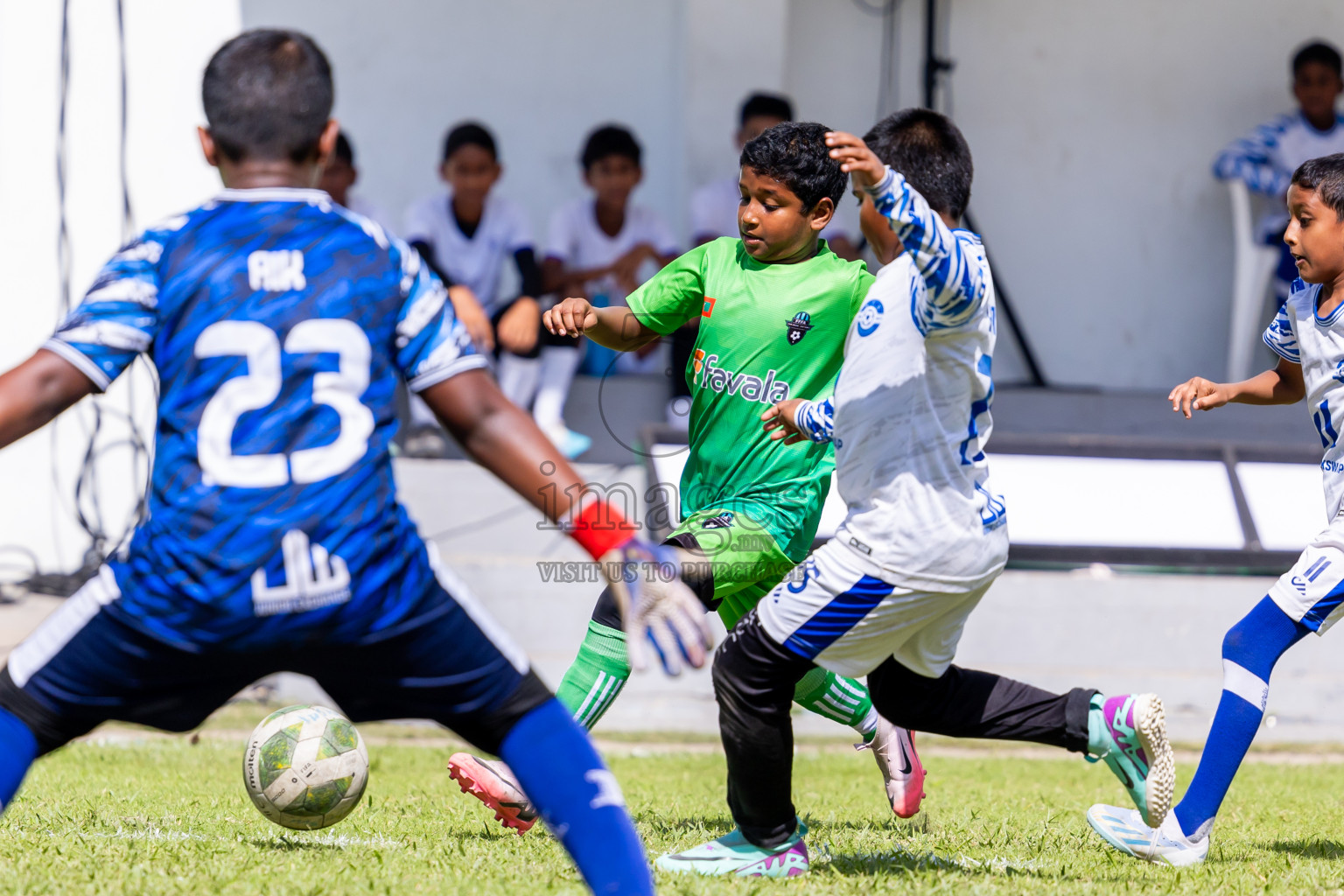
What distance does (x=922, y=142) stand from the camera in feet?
11.6

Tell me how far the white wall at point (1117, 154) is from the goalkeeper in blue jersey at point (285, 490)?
9637 millimetres

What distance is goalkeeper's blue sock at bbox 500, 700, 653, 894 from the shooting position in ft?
8.61

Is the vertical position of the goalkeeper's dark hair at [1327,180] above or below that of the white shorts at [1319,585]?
above

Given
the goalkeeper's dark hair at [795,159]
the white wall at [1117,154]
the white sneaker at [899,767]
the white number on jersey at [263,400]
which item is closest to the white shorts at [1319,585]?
the white sneaker at [899,767]

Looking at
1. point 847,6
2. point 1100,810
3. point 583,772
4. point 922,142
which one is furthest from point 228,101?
point 847,6

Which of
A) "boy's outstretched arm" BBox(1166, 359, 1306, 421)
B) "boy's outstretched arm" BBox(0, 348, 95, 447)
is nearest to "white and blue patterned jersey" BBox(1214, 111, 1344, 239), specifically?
"boy's outstretched arm" BBox(1166, 359, 1306, 421)

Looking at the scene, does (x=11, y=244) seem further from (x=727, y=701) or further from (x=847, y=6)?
(x=727, y=701)

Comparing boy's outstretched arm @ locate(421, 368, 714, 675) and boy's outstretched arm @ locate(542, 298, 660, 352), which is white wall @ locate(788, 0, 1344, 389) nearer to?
boy's outstretched arm @ locate(542, 298, 660, 352)

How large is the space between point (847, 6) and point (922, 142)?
8.17 m

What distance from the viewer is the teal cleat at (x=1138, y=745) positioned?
3.69 meters

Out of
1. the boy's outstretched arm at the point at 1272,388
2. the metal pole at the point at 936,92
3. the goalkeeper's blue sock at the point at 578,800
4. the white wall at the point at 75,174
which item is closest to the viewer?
the goalkeeper's blue sock at the point at 578,800

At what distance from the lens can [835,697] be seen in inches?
175

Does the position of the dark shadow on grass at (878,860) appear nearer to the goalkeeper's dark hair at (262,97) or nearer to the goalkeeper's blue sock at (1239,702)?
the goalkeeper's blue sock at (1239,702)

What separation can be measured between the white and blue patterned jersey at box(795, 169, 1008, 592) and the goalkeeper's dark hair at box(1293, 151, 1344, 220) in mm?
1241
